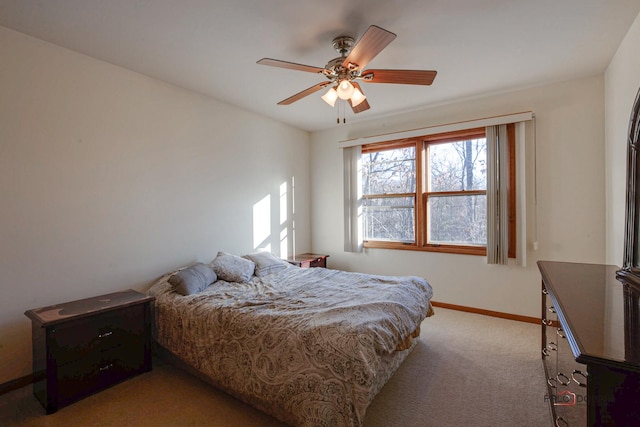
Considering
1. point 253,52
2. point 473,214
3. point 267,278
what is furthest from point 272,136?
point 473,214

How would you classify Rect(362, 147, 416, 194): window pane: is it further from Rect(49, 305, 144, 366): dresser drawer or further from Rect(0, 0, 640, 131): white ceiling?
Rect(49, 305, 144, 366): dresser drawer

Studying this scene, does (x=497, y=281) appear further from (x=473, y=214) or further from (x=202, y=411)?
(x=202, y=411)

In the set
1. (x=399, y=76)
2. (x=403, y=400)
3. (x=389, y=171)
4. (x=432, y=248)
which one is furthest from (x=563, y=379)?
(x=389, y=171)

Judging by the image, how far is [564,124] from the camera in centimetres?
315

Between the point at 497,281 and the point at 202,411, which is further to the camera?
the point at 497,281

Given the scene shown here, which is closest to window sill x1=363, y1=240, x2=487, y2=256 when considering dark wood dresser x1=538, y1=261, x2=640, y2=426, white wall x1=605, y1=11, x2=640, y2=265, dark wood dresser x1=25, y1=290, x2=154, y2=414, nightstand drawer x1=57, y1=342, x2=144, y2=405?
Answer: white wall x1=605, y1=11, x2=640, y2=265

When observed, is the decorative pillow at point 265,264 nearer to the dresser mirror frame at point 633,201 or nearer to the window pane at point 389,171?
the window pane at point 389,171

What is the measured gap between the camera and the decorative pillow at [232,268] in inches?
119

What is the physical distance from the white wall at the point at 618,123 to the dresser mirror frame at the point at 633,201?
33cm

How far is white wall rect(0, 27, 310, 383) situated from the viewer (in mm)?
2152

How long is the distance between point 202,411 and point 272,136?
3460 mm

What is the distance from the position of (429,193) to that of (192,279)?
10.3 feet

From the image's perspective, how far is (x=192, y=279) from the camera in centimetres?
268

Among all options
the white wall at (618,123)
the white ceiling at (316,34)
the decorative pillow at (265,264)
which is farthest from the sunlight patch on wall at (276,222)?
the white wall at (618,123)
